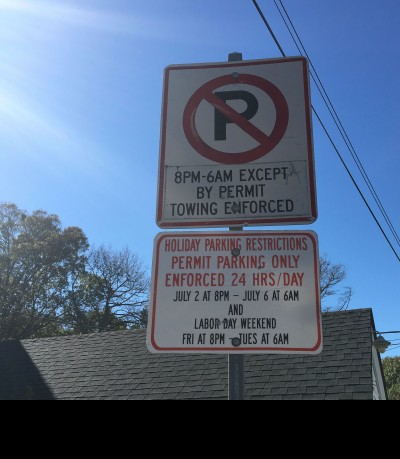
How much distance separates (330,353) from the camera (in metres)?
9.96

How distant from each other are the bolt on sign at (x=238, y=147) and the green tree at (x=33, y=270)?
29.7 m

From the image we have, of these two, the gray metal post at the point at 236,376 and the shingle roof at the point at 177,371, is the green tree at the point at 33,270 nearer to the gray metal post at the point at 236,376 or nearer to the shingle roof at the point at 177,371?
the shingle roof at the point at 177,371

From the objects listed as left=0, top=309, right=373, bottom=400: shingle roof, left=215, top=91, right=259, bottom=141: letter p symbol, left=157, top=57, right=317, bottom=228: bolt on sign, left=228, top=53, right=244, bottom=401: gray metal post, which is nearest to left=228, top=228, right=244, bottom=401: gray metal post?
left=228, top=53, right=244, bottom=401: gray metal post

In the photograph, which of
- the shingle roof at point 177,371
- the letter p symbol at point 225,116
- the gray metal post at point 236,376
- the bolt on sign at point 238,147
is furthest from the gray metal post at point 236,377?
the shingle roof at point 177,371

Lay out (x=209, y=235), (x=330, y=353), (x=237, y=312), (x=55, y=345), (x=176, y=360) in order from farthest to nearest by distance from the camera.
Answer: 1. (x=55, y=345)
2. (x=176, y=360)
3. (x=330, y=353)
4. (x=209, y=235)
5. (x=237, y=312)

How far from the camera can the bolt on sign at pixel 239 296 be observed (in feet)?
6.64

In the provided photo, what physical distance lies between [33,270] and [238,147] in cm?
3093

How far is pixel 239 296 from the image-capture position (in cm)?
208

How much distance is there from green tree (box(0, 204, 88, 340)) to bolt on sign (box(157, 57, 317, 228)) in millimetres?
29720

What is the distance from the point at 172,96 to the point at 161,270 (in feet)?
3.20
